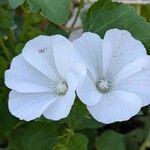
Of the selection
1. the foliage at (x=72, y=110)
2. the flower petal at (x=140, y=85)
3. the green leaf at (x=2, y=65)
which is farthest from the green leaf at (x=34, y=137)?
the flower petal at (x=140, y=85)

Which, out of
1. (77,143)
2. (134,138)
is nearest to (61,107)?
(77,143)

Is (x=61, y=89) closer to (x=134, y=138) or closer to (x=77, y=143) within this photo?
(x=77, y=143)

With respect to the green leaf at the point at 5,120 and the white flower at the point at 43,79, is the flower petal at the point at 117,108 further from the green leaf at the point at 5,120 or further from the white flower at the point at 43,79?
the green leaf at the point at 5,120

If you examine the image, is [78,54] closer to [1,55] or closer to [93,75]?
[93,75]

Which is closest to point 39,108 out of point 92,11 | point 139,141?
point 92,11

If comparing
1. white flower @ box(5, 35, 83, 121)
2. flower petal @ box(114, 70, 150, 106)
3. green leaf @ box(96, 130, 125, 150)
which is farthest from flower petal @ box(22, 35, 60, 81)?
green leaf @ box(96, 130, 125, 150)

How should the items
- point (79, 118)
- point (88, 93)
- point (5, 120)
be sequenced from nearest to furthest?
point (88, 93)
point (79, 118)
point (5, 120)
